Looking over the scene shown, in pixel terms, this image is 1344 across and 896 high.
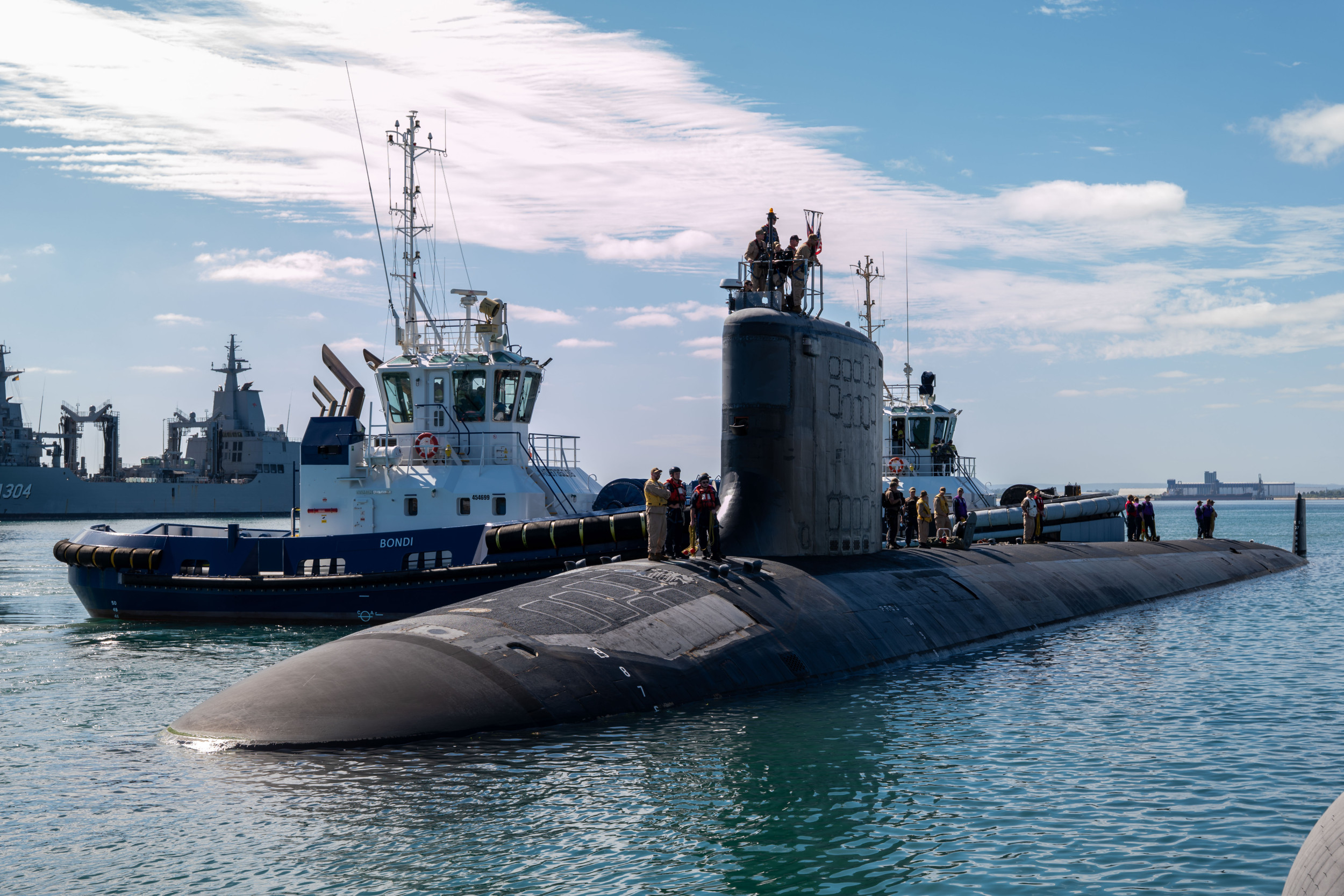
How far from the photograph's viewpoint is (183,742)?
37.1 feet

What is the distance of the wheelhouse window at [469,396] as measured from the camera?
97.4 ft

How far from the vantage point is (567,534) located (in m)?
23.3

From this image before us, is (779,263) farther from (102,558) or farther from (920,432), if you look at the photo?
(920,432)

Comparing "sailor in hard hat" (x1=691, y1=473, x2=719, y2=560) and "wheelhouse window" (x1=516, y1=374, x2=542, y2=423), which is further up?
"wheelhouse window" (x1=516, y1=374, x2=542, y2=423)

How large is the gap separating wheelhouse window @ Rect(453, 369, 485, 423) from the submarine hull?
13.6 meters

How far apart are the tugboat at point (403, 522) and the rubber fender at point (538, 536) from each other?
0.08 feet

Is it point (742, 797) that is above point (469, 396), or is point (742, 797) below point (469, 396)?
below

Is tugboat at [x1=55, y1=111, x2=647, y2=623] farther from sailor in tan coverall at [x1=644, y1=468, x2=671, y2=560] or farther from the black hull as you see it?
sailor in tan coverall at [x1=644, y1=468, x2=671, y2=560]

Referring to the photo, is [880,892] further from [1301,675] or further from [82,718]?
[1301,675]

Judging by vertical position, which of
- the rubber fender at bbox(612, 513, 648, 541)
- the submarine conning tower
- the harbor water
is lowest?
the harbor water

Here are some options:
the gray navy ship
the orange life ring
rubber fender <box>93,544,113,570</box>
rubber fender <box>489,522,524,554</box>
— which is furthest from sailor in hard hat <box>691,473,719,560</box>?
the gray navy ship

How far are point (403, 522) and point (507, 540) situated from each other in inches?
203

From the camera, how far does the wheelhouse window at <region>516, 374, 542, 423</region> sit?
99.5 ft

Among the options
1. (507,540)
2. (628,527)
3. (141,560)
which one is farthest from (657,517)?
(141,560)
